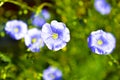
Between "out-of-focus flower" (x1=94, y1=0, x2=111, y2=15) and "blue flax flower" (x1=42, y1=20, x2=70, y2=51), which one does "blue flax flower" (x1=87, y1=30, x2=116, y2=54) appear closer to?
"blue flax flower" (x1=42, y1=20, x2=70, y2=51)

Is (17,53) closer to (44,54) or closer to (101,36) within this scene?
(44,54)

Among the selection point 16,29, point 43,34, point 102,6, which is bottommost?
point 43,34

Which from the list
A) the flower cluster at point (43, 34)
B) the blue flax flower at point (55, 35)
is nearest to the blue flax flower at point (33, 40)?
the flower cluster at point (43, 34)

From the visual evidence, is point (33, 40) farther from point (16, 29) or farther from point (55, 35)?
point (55, 35)

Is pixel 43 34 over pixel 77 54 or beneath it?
beneath

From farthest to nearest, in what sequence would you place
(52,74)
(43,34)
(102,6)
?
(102,6)
(52,74)
(43,34)

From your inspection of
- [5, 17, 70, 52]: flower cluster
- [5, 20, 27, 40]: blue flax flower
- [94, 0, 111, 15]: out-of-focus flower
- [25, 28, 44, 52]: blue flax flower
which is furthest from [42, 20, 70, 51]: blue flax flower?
[94, 0, 111, 15]: out-of-focus flower

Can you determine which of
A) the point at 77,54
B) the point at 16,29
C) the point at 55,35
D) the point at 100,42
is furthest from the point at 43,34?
the point at 77,54
